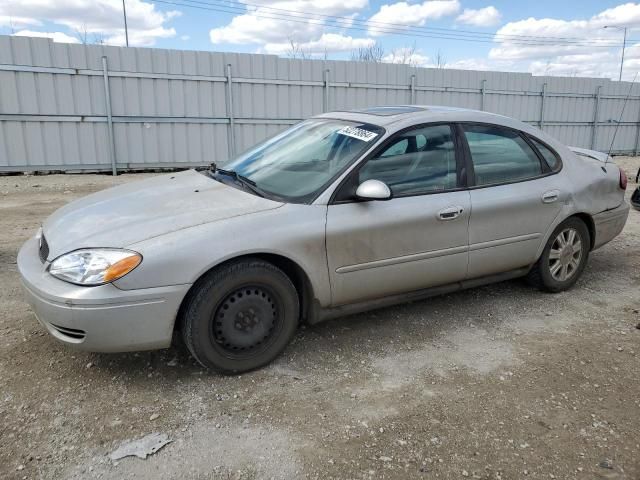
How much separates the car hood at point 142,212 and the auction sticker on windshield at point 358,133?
81 cm

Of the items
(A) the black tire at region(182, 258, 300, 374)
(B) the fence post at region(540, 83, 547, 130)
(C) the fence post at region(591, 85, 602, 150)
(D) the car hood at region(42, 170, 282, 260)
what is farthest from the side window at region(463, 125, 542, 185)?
(C) the fence post at region(591, 85, 602, 150)

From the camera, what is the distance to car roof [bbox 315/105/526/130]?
3709 millimetres

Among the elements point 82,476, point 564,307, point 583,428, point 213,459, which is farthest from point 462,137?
point 82,476

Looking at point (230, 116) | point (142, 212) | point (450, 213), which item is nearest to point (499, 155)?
point (450, 213)

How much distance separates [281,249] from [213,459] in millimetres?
1179

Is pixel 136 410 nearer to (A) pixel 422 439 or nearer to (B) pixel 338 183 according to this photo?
(A) pixel 422 439

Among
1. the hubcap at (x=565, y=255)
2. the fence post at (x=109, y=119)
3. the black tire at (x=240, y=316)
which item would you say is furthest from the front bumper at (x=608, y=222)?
the fence post at (x=109, y=119)

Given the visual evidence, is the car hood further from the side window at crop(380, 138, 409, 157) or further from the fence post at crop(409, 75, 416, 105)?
the fence post at crop(409, 75, 416, 105)

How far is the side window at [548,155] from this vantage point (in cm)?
426

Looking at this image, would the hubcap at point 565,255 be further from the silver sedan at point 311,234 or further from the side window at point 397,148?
the side window at point 397,148

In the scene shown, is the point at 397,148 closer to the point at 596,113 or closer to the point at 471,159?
the point at 471,159

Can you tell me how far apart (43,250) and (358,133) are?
214cm

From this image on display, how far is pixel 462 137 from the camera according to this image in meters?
3.86

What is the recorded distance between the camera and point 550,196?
4.15m
